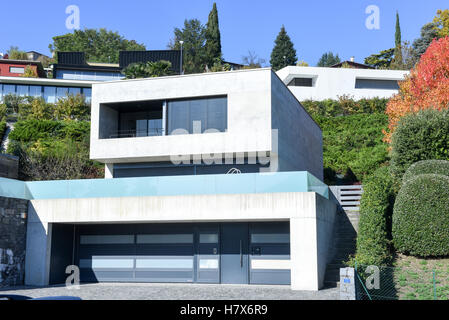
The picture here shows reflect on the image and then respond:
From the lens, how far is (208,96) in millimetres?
22500

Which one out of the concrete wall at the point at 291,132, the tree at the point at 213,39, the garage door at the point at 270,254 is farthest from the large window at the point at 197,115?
the tree at the point at 213,39

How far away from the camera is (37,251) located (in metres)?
19.0

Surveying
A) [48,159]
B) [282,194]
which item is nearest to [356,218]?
[282,194]

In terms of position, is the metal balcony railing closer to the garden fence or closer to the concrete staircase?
the concrete staircase

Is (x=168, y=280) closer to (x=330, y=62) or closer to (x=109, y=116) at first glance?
(x=109, y=116)

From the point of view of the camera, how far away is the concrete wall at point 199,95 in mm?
21328

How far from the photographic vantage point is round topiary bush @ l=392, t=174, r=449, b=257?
58.3ft

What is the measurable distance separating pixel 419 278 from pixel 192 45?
192ft

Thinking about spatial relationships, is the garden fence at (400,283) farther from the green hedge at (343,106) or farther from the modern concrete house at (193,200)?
the green hedge at (343,106)

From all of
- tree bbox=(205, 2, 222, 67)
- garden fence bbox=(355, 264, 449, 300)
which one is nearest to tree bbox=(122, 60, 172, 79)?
garden fence bbox=(355, 264, 449, 300)

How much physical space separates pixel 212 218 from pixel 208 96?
22.0 ft

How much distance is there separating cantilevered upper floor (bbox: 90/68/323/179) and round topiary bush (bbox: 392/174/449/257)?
551 cm

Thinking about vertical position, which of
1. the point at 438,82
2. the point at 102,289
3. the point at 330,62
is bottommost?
the point at 102,289

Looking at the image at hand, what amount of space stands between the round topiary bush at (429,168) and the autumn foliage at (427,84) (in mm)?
9733
